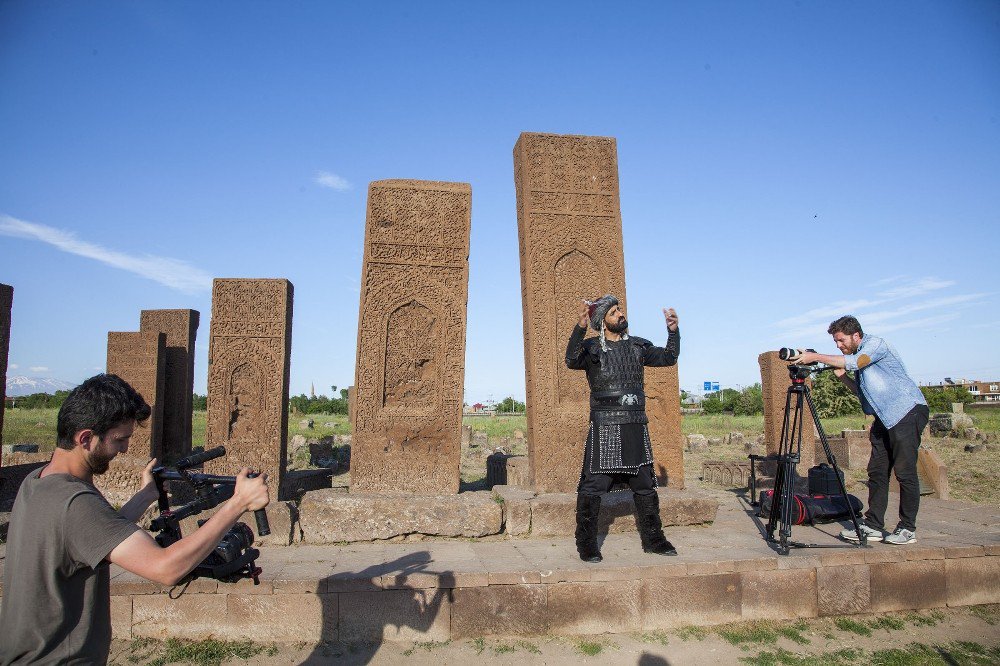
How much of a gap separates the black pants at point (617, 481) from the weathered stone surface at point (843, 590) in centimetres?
125

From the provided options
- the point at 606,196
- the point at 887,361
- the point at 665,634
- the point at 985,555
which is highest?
the point at 606,196

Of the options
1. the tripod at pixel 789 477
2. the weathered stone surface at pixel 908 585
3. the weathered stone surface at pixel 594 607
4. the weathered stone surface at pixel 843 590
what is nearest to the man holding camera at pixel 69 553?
the weathered stone surface at pixel 594 607

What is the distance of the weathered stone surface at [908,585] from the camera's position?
14.7ft

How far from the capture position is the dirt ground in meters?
3.74

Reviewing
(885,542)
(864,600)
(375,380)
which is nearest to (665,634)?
(864,600)

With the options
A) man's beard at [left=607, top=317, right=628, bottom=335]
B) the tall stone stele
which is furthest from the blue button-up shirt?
the tall stone stele

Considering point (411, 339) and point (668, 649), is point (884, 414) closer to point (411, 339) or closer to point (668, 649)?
point (668, 649)

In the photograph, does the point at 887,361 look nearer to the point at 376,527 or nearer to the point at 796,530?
the point at 796,530

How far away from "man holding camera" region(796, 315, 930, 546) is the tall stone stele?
3.08m

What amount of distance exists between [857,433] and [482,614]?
13741 millimetres

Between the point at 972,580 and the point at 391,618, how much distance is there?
13.6 ft

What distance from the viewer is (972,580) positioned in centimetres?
464

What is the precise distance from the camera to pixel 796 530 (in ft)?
17.8

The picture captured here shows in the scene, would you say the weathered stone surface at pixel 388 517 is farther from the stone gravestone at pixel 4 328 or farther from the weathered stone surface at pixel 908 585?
the stone gravestone at pixel 4 328
